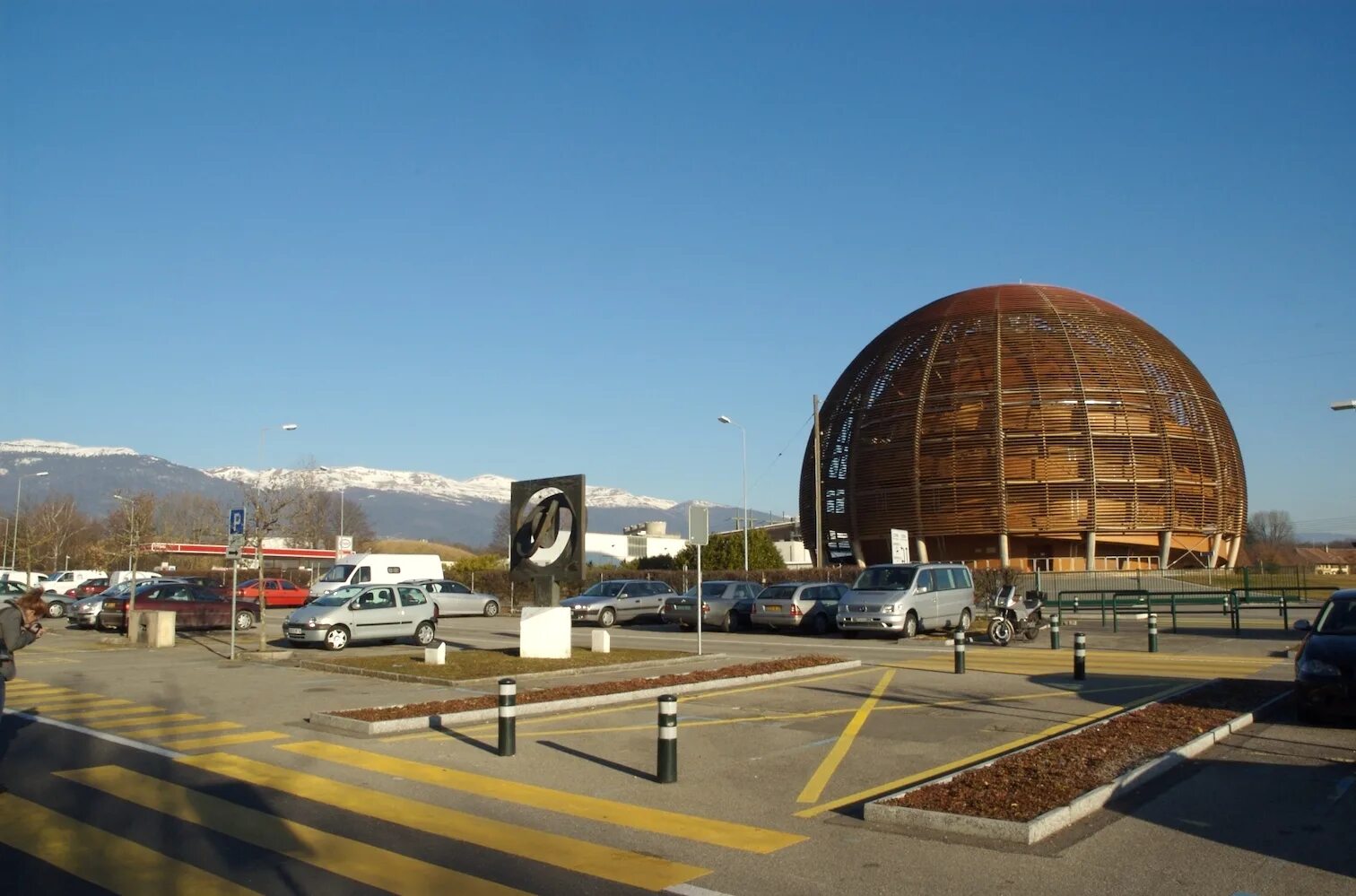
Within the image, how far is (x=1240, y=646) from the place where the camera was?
2434 centimetres

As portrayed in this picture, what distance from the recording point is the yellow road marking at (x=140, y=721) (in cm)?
1328

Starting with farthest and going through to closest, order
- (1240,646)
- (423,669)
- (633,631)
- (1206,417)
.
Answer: (1206,417), (633,631), (1240,646), (423,669)

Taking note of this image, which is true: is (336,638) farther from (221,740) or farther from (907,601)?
(907,601)

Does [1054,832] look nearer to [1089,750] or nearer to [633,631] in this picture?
[1089,750]

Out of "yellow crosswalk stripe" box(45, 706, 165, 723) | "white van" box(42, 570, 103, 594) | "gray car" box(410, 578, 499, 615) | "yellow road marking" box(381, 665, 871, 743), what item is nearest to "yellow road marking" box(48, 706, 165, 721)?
"yellow crosswalk stripe" box(45, 706, 165, 723)

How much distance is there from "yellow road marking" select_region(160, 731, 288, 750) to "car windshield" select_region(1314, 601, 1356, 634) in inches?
519

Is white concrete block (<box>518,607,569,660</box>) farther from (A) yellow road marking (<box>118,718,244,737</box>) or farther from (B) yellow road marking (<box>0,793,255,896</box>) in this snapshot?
(B) yellow road marking (<box>0,793,255,896</box>)

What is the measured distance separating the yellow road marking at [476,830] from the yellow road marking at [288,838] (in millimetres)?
304

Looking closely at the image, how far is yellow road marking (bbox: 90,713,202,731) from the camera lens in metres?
13.3

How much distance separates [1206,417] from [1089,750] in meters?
61.7

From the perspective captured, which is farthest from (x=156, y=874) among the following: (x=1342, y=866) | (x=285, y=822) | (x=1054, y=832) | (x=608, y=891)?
(x=1342, y=866)

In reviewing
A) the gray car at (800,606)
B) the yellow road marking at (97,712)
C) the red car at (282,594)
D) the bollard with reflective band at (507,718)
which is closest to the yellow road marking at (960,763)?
the bollard with reflective band at (507,718)

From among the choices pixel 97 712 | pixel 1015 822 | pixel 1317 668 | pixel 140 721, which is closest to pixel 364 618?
pixel 97 712

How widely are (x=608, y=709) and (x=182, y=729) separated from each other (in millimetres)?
5540
